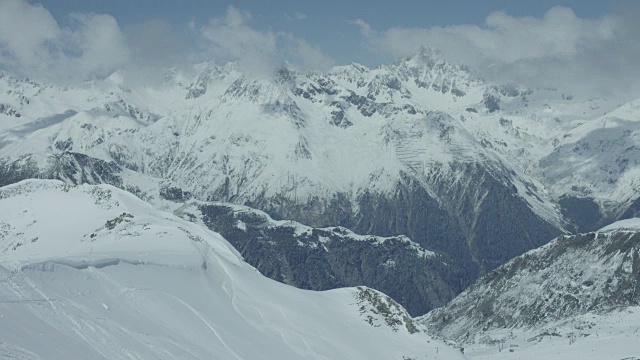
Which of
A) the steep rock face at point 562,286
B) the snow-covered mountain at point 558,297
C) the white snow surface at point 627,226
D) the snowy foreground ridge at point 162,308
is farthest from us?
the white snow surface at point 627,226

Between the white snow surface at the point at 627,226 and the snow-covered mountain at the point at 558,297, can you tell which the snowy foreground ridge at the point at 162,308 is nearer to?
the snow-covered mountain at the point at 558,297

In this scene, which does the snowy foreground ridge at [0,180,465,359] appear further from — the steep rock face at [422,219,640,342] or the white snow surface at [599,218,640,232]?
the white snow surface at [599,218,640,232]

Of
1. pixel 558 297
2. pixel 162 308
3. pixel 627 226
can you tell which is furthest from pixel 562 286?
pixel 162 308

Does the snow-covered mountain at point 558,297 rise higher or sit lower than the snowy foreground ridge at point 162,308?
higher

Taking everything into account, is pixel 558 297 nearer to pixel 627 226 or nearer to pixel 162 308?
pixel 627 226

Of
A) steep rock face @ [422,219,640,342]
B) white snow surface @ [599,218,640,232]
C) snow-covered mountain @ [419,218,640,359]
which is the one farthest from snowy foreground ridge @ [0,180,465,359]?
white snow surface @ [599,218,640,232]

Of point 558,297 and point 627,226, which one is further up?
point 627,226

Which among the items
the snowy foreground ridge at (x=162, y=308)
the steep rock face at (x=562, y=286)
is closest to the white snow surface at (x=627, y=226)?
the steep rock face at (x=562, y=286)
